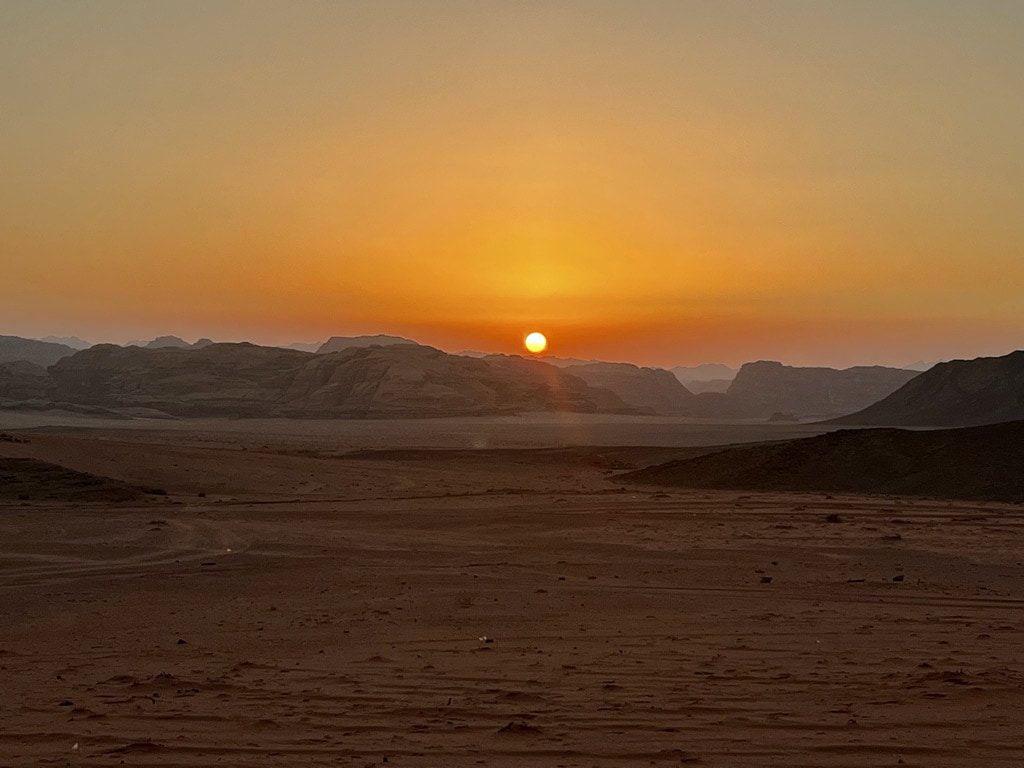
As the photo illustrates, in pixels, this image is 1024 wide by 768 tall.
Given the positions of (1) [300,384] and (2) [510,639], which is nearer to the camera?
(2) [510,639]

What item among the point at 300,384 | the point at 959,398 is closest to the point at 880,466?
the point at 959,398

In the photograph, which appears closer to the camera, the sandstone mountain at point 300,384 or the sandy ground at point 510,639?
the sandy ground at point 510,639

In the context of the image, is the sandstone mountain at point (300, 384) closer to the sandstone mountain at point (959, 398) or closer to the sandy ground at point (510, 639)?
the sandstone mountain at point (959, 398)

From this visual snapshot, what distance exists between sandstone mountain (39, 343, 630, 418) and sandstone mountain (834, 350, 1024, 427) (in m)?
44.9

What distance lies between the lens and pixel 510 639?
30.2ft

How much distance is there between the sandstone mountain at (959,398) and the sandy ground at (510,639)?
7538 cm

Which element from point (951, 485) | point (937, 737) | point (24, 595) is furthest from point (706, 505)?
point (937, 737)

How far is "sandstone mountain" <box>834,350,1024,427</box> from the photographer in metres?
88.7

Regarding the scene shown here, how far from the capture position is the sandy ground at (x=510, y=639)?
6.00 metres

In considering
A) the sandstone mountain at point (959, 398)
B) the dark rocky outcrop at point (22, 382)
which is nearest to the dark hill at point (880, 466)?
the sandstone mountain at point (959, 398)

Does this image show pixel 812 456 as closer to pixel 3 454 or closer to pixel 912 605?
pixel 912 605

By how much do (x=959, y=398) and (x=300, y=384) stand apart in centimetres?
7870

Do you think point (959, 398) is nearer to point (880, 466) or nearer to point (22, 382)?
point (880, 466)

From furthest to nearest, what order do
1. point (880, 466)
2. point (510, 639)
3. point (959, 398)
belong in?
point (959, 398)
point (880, 466)
point (510, 639)
